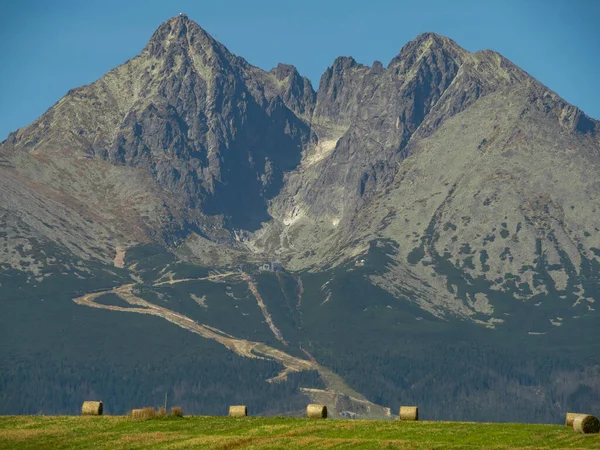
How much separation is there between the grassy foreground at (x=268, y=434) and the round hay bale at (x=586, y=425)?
1.47 metres

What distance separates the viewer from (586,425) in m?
131

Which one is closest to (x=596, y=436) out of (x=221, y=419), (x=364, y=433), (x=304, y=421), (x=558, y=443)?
(x=558, y=443)

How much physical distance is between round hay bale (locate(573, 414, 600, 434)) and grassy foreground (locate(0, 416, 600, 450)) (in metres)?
1.47

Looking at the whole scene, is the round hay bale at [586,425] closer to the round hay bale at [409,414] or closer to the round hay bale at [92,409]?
the round hay bale at [409,414]

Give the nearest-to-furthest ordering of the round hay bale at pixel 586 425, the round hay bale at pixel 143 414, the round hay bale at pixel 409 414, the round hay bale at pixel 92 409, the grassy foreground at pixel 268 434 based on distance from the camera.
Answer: the grassy foreground at pixel 268 434 → the round hay bale at pixel 586 425 → the round hay bale at pixel 143 414 → the round hay bale at pixel 409 414 → the round hay bale at pixel 92 409

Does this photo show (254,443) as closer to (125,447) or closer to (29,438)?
(125,447)

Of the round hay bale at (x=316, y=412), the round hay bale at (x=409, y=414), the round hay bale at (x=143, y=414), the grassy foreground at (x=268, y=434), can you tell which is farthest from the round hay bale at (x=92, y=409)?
the round hay bale at (x=409, y=414)

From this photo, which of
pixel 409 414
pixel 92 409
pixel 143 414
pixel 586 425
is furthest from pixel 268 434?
pixel 92 409

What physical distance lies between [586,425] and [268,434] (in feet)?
123

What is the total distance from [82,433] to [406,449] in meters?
40.8

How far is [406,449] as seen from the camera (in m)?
118

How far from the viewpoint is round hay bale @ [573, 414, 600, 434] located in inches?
5143

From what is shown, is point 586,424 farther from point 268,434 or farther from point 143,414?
point 143,414

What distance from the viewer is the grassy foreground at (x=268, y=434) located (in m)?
122
